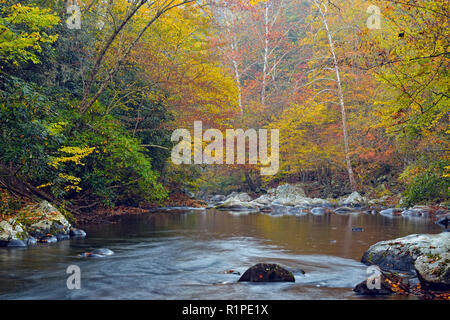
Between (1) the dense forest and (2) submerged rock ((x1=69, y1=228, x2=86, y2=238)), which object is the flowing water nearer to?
(2) submerged rock ((x1=69, y1=228, x2=86, y2=238))

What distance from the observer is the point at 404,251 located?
7301 mm

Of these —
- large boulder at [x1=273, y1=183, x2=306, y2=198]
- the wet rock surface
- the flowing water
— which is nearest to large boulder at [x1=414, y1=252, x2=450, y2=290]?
the wet rock surface

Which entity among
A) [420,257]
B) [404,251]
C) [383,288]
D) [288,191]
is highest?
[288,191]

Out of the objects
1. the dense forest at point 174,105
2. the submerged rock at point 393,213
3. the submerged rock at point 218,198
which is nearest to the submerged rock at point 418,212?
the submerged rock at point 393,213

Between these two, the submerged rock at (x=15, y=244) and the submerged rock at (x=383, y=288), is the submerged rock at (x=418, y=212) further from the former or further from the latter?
the submerged rock at (x=15, y=244)

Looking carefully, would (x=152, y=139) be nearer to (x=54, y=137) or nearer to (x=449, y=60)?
(x=54, y=137)

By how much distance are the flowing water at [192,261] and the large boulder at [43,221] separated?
68 centimetres

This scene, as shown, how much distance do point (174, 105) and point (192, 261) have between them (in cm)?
1038

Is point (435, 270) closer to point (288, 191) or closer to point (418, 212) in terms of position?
point (418, 212)

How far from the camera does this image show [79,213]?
13.6 metres

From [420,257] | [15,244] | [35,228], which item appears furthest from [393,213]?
[15,244]

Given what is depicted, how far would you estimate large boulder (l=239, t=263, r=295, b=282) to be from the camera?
620 cm
